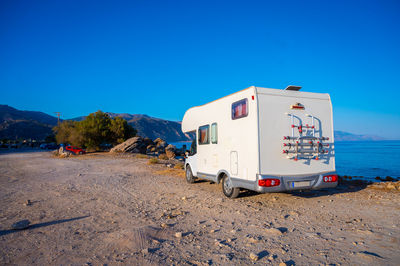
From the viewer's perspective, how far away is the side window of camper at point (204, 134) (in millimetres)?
8852

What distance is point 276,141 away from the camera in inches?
262

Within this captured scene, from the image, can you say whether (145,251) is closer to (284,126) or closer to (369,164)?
(284,126)

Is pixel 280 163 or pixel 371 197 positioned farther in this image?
pixel 371 197

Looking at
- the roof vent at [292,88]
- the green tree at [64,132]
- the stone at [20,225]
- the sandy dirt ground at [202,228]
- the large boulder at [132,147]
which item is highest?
the green tree at [64,132]

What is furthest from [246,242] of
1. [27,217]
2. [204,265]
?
[27,217]

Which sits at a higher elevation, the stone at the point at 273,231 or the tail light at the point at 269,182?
the tail light at the point at 269,182

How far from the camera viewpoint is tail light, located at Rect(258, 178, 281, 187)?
6.28 metres

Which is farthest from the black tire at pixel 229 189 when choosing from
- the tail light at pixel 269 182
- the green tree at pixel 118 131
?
the green tree at pixel 118 131

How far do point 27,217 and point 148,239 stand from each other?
11.0 ft

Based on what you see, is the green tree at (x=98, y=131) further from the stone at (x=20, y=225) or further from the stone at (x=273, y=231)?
the stone at (x=273, y=231)

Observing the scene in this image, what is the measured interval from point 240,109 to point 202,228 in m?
3.40

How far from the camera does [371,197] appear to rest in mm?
7539

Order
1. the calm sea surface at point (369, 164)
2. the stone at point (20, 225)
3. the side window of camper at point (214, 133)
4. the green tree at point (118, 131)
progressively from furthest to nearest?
1. the green tree at point (118, 131)
2. the calm sea surface at point (369, 164)
3. the side window of camper at point (214, 133)
4. the stone at point (20, 225)

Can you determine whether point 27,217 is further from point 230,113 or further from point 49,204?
point 230,113
